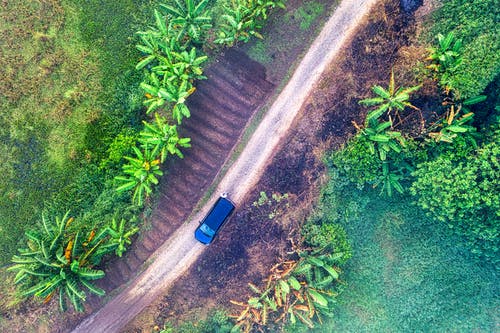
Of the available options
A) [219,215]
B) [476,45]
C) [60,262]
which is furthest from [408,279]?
[60,262]

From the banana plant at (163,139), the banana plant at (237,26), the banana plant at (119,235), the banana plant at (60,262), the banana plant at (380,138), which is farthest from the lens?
the banana plant at (119,235)

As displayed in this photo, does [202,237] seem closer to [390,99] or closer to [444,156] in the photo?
[390,99]

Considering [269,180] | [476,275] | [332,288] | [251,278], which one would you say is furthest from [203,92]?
[476,275]

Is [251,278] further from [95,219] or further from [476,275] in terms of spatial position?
[476,275]

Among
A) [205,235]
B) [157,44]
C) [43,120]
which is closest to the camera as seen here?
[157,44]

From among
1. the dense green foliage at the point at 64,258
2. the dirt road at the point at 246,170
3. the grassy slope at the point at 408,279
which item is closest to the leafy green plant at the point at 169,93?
the dirt road at the point at 246,170

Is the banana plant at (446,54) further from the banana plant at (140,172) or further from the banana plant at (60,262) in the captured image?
the banana plant at (60,262)
